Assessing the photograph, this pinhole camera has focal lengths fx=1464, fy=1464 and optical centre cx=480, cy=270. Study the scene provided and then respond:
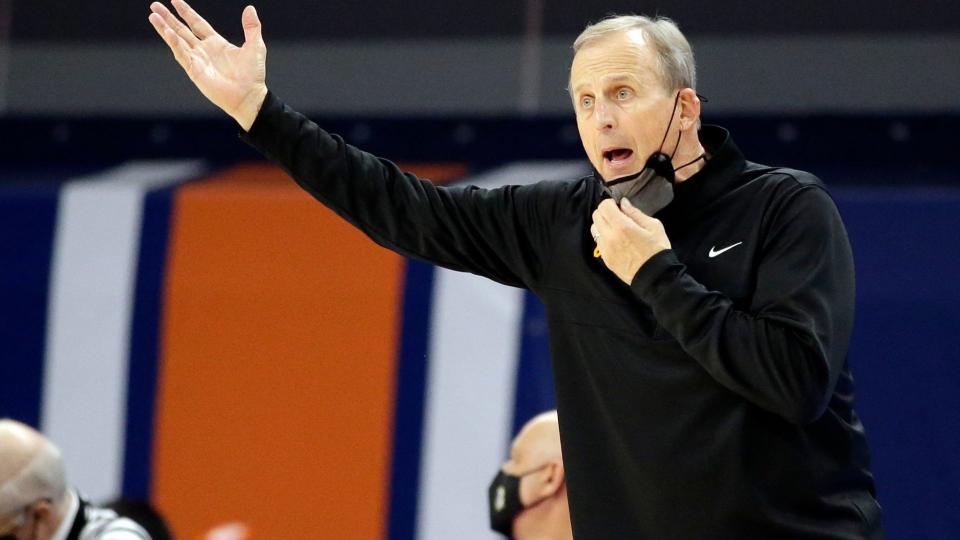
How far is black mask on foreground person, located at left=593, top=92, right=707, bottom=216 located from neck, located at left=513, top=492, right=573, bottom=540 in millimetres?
1121

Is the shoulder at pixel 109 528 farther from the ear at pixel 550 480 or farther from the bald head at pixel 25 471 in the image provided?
the ear at pixel 550 480

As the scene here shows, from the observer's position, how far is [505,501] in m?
2.89

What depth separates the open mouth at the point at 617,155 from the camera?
6.04ft

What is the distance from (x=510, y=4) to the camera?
4.32m

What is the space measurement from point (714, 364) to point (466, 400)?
2188mm

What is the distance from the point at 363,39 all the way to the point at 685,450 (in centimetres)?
289

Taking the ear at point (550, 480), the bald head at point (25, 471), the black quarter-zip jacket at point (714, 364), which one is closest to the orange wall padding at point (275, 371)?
the bald head at point (25, 471)

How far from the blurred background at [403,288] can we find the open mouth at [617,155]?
6.14 ft

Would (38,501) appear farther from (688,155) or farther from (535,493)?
(688,155)

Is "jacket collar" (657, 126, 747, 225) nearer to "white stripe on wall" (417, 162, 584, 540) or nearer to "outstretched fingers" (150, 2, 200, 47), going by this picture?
"outstretched fingers" (150, 2, 200, 47)

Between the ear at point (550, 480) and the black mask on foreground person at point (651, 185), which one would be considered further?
the ear at point (550, 480)

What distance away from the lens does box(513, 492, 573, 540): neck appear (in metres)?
2.86

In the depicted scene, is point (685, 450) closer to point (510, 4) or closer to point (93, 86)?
point (510, 4)

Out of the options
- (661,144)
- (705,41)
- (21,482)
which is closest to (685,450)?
(661,144)
